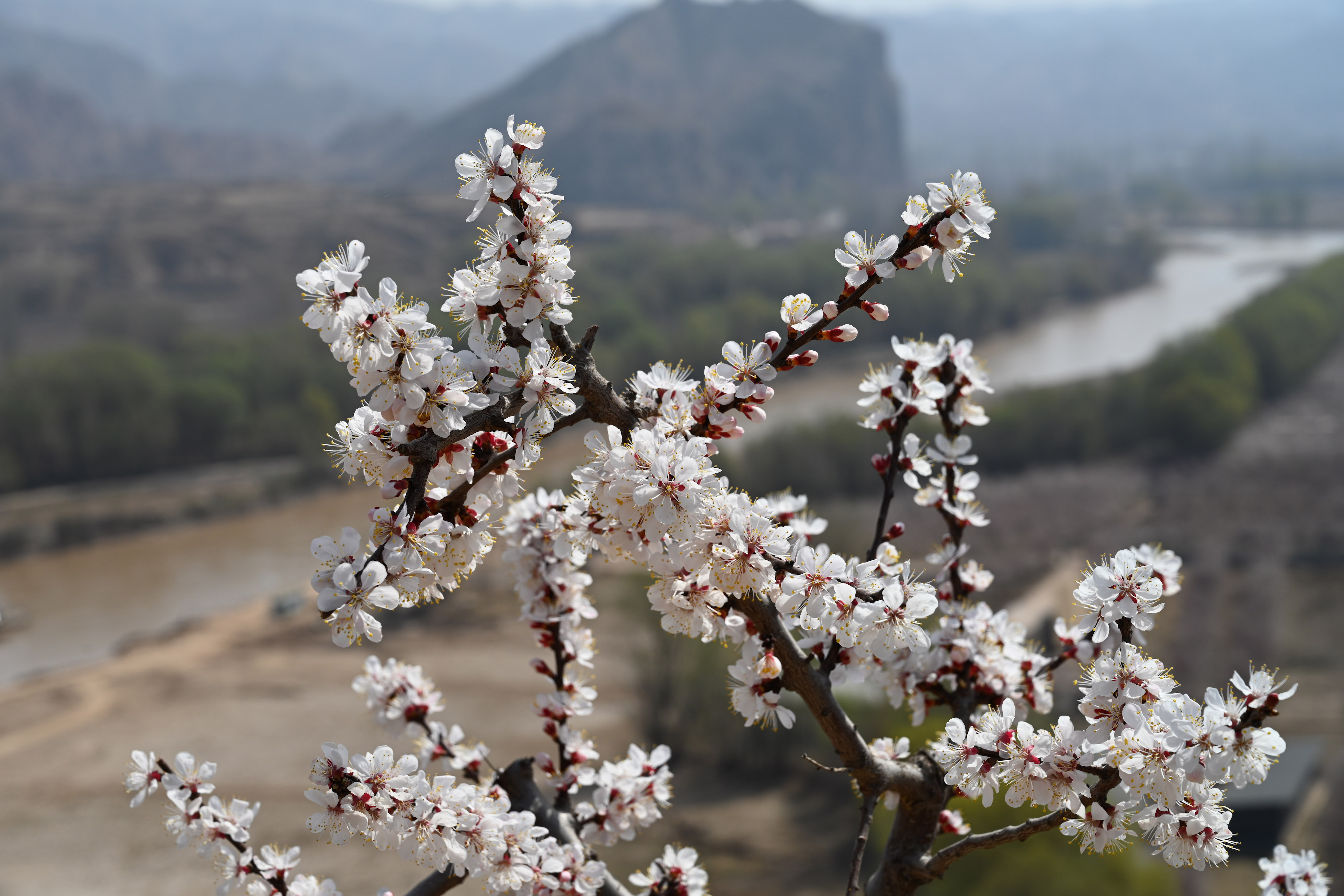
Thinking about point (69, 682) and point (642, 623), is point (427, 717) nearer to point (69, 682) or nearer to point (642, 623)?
point (642, 623)

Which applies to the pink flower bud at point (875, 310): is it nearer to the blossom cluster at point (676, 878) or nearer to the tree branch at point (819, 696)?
the tree branch at point (819, 696)

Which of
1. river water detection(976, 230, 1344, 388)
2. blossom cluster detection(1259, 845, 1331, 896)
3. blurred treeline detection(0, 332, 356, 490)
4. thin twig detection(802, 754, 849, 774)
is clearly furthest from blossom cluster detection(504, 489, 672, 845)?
blurred treeline detection(0, 332, 356, 490)

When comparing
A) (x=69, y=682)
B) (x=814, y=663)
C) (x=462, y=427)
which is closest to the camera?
(x=462, y=427)

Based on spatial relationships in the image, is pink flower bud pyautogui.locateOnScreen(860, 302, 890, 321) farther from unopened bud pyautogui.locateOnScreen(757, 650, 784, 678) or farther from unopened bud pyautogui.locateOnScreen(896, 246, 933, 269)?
unopened bud pyautogui.locateOnScreen(757, 650, 784, 678)

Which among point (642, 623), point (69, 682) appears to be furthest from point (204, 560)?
point (642, 623)

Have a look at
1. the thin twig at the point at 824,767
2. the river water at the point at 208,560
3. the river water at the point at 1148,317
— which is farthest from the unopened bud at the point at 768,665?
the river water at the point at 1148,317

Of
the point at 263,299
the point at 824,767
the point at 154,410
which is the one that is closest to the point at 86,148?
the point at 263,299

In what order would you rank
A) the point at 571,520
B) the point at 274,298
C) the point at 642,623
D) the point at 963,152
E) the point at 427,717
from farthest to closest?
the point at 963,152
the point at 274,298
the point at 642,623
the point at 427,717
the point at 571,520

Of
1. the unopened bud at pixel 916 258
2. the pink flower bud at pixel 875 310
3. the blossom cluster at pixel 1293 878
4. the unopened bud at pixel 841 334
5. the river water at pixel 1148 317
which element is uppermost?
the river water at pixel 1148 317
